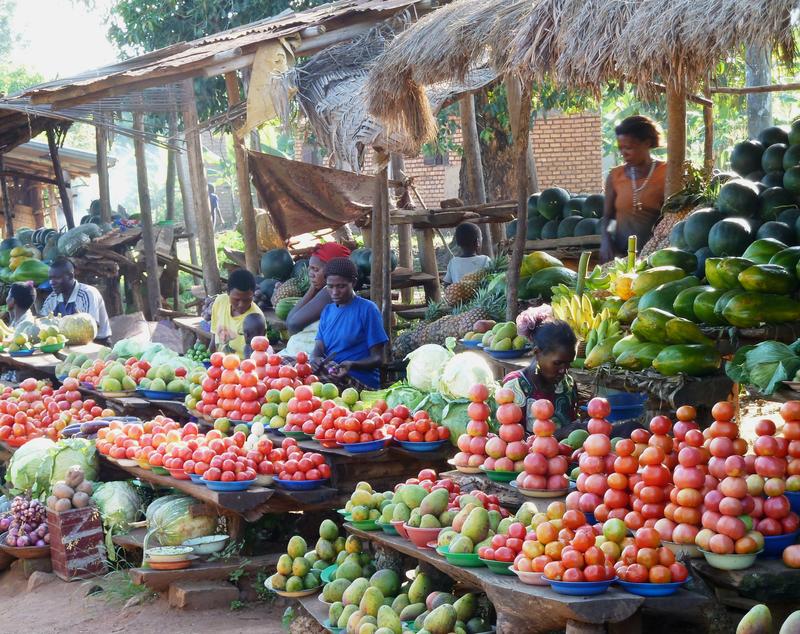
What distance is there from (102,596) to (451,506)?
248 cm

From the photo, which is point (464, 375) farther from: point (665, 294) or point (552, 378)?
point (665, 294)

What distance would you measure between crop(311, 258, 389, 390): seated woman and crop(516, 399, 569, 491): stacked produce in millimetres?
2666

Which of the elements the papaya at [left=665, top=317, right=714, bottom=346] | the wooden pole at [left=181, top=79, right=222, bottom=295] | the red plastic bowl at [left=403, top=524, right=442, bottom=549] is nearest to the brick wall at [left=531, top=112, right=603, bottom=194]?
the wooden pole at [left=181, top=79, right=222, bottom=295]

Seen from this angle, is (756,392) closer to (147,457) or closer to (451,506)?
(451,506)

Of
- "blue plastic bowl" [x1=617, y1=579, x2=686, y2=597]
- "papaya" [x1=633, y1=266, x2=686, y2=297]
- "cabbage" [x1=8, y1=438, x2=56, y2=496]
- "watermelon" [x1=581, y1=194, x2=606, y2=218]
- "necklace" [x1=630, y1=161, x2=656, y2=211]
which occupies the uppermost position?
"necklace" [x1=630, y1=161, x2=656, y2=211]

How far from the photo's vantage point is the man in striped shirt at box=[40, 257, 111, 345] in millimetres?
10133

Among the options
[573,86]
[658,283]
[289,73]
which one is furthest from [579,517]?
[289,73]

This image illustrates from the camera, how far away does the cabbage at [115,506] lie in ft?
21.0

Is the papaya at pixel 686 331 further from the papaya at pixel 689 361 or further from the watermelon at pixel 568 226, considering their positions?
the watermelon at pixel 568 226

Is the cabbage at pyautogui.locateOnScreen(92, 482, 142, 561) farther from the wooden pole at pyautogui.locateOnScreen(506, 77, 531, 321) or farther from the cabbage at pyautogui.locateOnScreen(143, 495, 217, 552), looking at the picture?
the wooden pole at pyautogui.locateOnScreen(506, 77, 531, 321)

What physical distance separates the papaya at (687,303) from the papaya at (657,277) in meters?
0.36

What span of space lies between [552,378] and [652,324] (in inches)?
27.7

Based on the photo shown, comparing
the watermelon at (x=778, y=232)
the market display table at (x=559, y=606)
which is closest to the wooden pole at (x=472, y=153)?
the watermelon at (x=778, y=232)

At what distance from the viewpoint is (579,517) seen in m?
3.88
